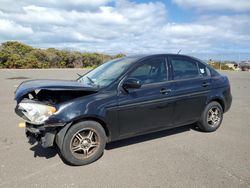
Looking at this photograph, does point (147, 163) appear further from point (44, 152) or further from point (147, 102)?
point (44, 152)

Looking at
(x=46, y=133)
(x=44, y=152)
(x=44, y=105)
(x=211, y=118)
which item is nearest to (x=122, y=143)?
(x=44, y=152)

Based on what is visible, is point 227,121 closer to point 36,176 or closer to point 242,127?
point 242,127

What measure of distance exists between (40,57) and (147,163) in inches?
1121

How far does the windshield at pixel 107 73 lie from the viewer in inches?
188

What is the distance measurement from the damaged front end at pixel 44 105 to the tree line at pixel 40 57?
22768 millimetres

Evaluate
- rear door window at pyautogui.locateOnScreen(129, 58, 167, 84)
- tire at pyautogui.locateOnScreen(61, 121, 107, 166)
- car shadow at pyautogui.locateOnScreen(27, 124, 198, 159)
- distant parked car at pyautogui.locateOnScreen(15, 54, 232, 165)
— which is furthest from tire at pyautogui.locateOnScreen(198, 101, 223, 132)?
tire at pyautogui.locateOnScreen(61, 121, 107, 166)

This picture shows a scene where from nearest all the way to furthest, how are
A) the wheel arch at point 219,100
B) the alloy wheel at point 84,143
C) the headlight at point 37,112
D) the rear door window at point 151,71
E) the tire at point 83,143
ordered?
the headlight at point 37,112 < the tire at point 83,143 < the alloy wheel at point 84,143 < the rear door window at point 151,71 < the wheel arch at point 219,100

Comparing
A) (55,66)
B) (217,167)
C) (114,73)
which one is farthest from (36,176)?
(55,66)

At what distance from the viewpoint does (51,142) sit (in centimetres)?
409

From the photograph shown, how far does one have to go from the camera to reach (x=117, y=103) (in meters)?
4.49

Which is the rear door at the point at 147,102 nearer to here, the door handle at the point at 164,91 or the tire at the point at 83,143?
the door handle at the point at 164,91

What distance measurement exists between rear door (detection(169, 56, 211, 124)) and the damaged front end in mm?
1747

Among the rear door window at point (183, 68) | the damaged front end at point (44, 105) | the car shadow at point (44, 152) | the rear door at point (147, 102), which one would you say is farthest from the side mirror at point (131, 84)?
the car shadow at point (44, 152)

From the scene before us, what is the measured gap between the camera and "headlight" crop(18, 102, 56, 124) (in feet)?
13.2
